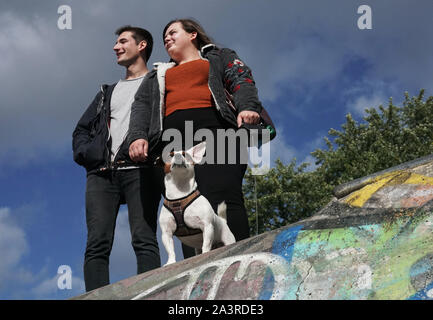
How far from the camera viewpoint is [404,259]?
3395 mm

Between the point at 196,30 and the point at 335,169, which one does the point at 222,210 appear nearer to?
the point at 196,30

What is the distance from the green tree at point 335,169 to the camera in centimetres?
2431

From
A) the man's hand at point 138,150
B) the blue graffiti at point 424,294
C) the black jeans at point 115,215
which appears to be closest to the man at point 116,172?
the black jeans at point 115,215

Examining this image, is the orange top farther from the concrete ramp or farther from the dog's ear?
the concrete ramp

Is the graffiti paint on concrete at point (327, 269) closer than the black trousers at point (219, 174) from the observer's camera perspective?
Yes

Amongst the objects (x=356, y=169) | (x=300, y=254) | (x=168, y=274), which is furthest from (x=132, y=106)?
(x=356, y=169)

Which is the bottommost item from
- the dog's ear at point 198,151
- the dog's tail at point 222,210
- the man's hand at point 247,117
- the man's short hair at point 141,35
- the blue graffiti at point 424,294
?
the blue graffiti at point 424,294

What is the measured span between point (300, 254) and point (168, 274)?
3.22 ft

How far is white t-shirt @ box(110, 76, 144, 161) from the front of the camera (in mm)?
5883

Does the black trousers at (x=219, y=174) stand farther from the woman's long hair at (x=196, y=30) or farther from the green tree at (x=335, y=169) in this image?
the green tree at (x=335, y=169)

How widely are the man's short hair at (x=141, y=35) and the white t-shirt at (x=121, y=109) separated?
40 cm

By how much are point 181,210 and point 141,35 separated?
7.79ft

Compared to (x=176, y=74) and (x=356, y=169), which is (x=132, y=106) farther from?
(x=356, y=169)
